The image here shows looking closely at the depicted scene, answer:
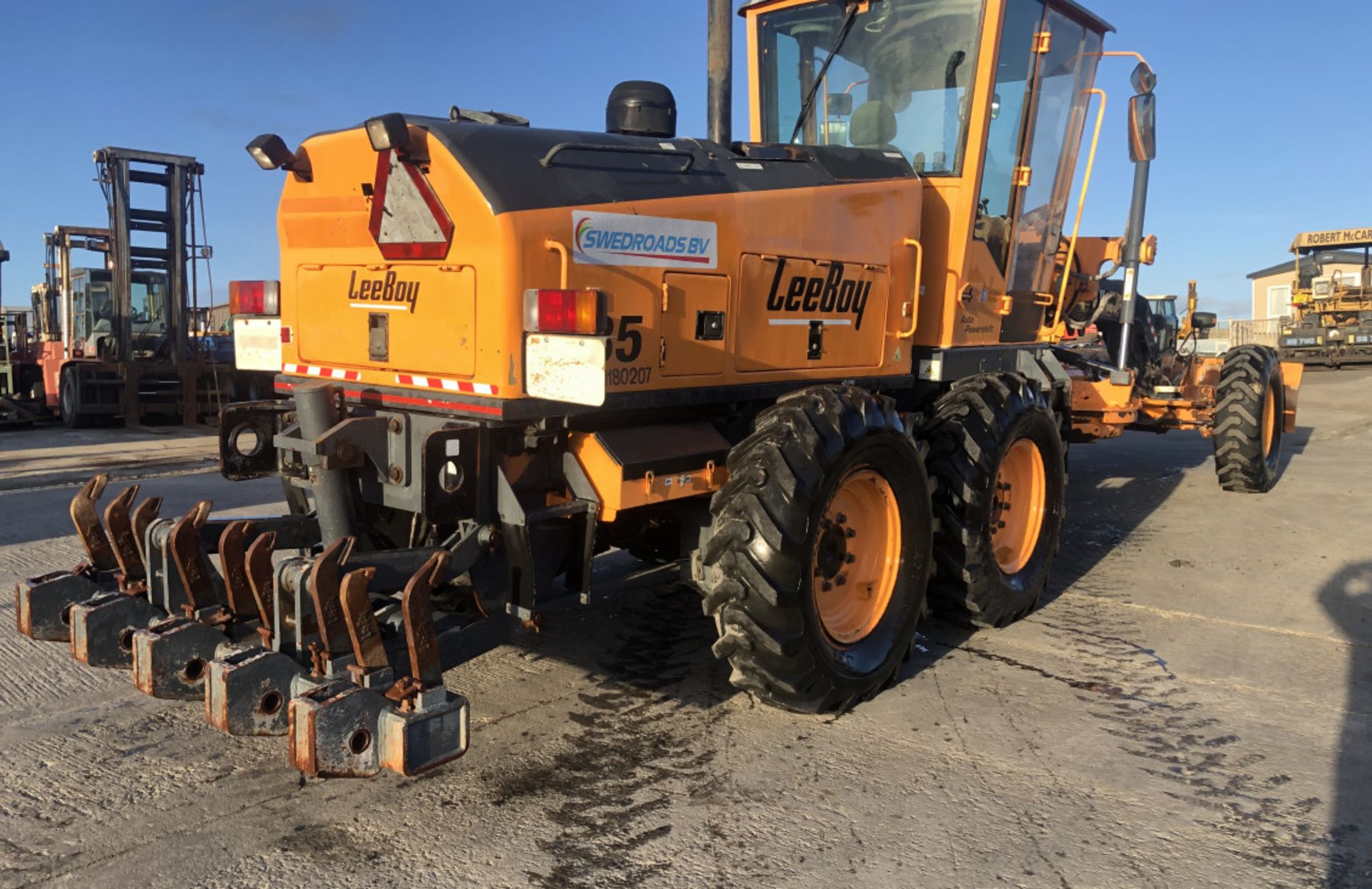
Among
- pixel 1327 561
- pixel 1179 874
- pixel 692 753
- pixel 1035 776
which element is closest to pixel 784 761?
pixel 692 753

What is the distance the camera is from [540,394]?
3.34m

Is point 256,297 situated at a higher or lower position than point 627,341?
higher

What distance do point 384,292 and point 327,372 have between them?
517mm


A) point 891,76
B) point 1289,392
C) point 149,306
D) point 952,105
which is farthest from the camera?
point 149,306

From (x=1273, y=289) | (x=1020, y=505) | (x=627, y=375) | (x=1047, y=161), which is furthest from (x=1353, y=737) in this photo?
(x=1273, y=289)

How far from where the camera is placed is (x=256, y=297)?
4.38m

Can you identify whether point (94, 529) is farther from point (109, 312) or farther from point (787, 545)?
point (109, 312)

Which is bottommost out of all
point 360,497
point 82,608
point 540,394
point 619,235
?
point 82,608

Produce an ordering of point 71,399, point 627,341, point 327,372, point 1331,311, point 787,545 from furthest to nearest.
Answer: point 1331,311 → point 71,399 → point 327,372 → point 627,341 → point 787,545

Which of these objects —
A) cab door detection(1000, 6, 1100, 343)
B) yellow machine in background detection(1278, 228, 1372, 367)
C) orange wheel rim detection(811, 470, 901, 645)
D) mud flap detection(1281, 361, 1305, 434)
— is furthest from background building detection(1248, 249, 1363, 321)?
orange wheel rim detection(811, 470, 901, 645)

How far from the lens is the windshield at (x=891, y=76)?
16.7 feet

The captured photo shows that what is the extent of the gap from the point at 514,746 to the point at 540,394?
132cm

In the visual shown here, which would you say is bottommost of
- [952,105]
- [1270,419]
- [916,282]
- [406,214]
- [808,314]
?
[1270,419]

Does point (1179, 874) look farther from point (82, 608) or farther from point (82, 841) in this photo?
point (82, 608)
